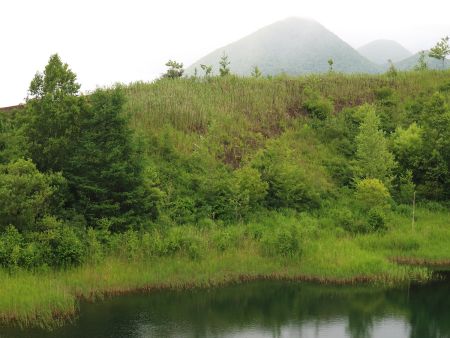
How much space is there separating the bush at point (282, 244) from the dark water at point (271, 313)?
217 centimetres

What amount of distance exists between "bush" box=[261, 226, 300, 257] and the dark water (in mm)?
2172

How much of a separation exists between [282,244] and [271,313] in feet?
17.7

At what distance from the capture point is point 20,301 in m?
21.7

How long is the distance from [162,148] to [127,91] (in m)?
11.4

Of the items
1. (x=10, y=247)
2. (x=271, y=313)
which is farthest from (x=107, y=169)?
(x=271, y=313)

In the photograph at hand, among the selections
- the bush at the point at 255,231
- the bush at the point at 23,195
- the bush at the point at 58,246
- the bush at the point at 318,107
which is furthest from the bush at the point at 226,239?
the bush at the point at 318,107

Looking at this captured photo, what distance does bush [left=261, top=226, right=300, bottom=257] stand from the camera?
28.9 metres

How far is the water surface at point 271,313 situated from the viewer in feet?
70.9

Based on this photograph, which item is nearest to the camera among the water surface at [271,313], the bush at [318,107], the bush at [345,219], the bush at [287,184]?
the water surface at [271,313]

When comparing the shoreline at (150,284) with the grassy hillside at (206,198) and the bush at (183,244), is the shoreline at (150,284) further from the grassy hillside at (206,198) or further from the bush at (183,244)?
the bush at (183,244)

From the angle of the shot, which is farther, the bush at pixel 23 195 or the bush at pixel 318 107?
the bush at pixel 318 107

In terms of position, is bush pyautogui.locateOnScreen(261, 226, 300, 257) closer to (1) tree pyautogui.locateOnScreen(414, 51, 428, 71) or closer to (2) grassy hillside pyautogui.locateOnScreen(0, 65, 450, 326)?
(2) grassy hillside pyautogui.locateOnScreen(0, 65, 450, 326)

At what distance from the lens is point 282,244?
28.8m

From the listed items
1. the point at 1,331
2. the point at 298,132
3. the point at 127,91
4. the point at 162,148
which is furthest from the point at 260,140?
the point at 1,331
